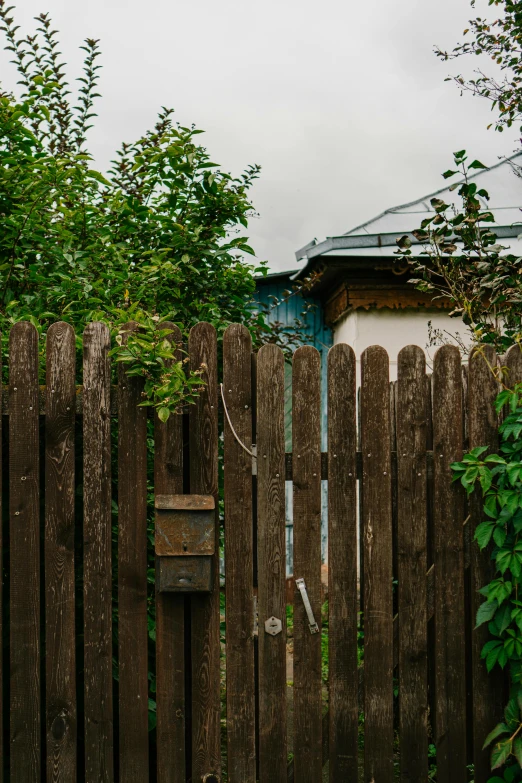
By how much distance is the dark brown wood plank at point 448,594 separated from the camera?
2844 mm

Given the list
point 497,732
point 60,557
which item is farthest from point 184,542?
point 497,732

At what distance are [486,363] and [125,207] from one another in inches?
73.7

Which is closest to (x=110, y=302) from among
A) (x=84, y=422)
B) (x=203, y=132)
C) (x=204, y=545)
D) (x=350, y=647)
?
(x=84, y=422)

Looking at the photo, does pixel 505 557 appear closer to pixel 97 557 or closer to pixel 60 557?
pixel 97 557

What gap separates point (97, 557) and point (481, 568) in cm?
162

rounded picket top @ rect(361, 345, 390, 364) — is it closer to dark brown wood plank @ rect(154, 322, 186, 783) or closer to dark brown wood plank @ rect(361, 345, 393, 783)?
dark brown wood plank @ rect(361, 345, 393, 783)

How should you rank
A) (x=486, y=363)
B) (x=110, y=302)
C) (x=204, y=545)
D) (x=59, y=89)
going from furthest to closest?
(x=59, y=89) → (x=110, y=302) → (x=486, y=363) → (x=204, y=545)

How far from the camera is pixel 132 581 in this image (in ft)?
8.87

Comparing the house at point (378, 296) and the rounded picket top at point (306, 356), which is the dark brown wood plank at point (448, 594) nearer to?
the rounded picket top at point (306, 356)

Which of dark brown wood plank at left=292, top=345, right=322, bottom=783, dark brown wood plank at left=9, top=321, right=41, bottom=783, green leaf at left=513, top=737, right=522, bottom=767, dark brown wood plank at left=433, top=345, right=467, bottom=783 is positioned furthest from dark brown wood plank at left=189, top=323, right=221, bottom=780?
green leaf at left=513, top=737, right=522, bottom=767

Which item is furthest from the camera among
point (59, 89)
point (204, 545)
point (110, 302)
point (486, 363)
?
point (59, 89)

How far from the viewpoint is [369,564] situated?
282 centimetres

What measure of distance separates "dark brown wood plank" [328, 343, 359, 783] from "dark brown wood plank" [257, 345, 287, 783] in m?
0.21

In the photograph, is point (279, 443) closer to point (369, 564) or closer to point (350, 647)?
point (369, 564)
